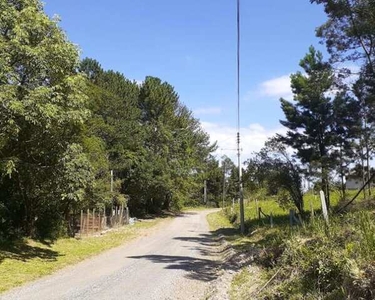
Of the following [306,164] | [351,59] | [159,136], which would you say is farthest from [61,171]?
[159,136]

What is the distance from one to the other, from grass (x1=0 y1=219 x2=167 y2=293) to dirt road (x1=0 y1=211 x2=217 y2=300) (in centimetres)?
60

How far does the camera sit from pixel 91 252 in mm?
18594

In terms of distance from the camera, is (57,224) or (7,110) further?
(57,224)

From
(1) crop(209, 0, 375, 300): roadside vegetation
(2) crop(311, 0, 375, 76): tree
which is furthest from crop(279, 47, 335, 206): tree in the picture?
(2) crop(311, 0, 375, 76): tree

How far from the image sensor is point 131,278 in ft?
39.4

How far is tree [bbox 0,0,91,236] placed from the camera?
41.2ft

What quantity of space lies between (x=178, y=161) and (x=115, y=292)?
42.8m

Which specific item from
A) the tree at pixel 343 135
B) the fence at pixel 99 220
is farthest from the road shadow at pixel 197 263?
the tree at pixel 343 135

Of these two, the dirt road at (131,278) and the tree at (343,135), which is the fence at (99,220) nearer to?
the dirt road at (131,278)

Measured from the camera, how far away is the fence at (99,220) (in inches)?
1051

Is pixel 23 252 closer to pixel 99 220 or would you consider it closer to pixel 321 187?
pixel 99 220

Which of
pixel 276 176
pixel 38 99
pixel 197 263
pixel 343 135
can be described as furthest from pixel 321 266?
pixel 343 135

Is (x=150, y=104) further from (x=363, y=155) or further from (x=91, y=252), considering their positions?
(x=91, y=252)

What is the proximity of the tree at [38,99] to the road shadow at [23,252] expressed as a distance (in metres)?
2.62
